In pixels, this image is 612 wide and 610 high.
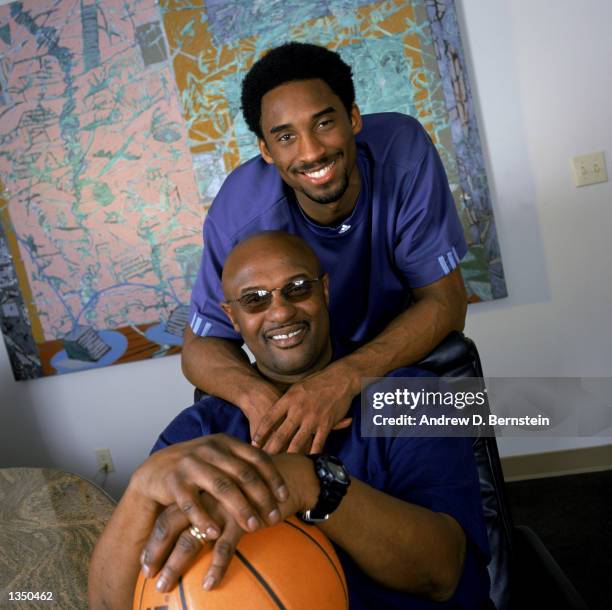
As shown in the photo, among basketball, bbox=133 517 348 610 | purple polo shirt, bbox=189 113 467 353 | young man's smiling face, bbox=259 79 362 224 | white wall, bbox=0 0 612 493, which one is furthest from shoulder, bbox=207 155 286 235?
white wall, bbox=0 0 612 493

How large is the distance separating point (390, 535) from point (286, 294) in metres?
0.62

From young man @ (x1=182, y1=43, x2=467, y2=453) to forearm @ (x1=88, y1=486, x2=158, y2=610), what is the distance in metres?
0.53

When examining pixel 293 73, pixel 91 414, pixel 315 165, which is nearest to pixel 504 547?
pixel 315 165

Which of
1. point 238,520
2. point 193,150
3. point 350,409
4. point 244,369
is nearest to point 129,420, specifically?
point 193,150

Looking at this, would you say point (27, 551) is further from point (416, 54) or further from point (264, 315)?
point (416, 54)

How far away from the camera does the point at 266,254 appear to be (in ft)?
5.04

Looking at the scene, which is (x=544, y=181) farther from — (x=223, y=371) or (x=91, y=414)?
(x=91, y=414)

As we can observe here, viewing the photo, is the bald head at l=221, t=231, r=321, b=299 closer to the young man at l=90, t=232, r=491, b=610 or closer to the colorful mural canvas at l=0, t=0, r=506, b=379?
the young man at l=90, t=232, r=491, b=610

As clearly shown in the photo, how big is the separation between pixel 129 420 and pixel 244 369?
6.09 feet

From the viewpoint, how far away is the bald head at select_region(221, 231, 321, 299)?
60.2 inches

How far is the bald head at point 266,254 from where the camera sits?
153 centimetres

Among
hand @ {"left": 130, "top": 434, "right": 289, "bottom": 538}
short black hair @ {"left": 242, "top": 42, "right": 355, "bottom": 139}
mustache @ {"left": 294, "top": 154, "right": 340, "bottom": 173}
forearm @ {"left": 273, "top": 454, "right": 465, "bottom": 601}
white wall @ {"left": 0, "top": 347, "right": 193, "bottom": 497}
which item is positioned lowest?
white wall @ {"left": 0, "top": 347, "right": 193, "bottom": 497}

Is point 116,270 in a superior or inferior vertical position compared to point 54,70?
inferior

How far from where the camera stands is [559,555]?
238cm
